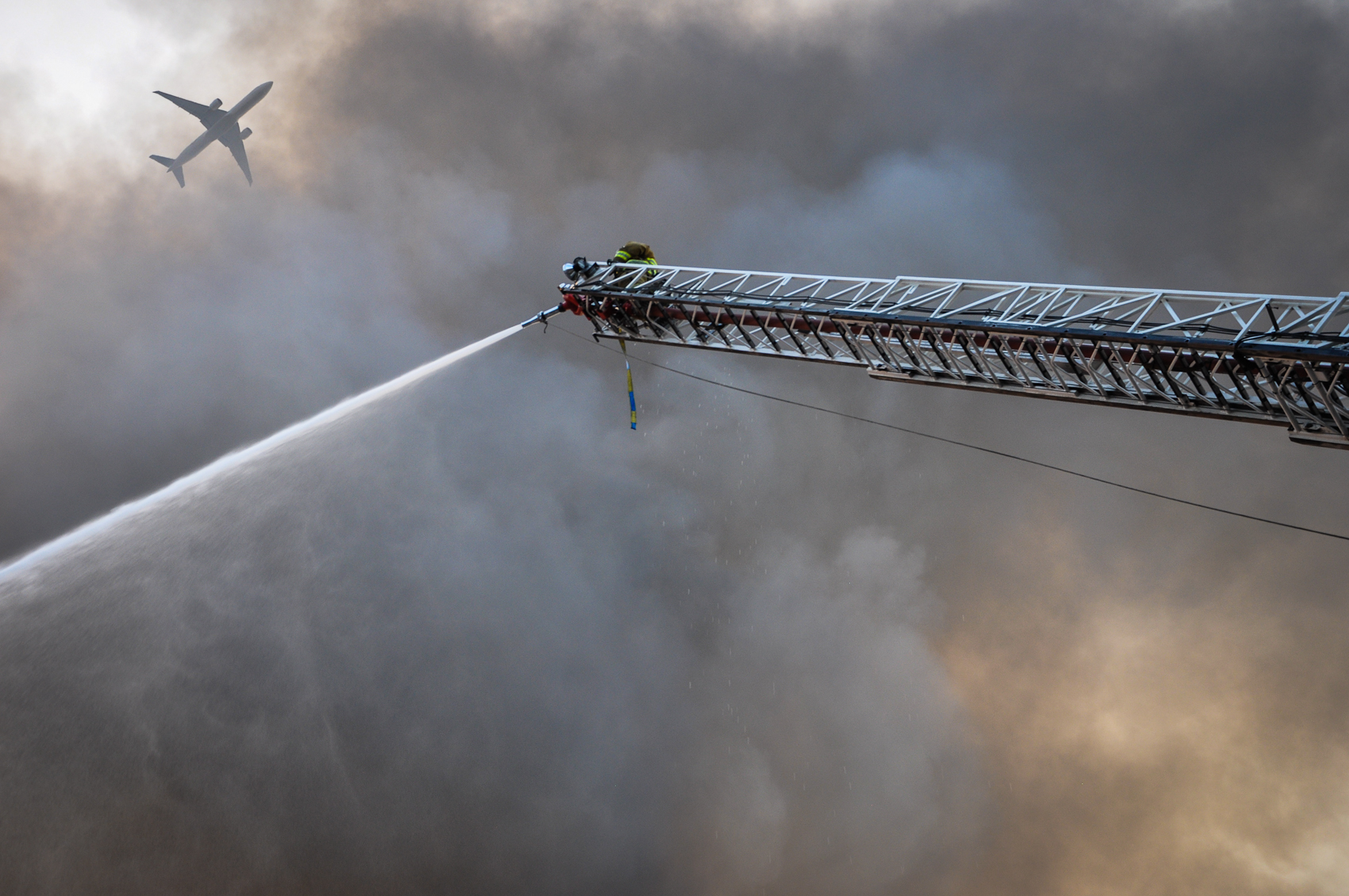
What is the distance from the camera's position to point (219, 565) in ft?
195

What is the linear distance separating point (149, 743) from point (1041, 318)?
51.0 metres

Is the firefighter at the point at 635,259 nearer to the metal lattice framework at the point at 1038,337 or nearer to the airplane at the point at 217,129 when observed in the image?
the metal lattice framework at the point at 1038,337

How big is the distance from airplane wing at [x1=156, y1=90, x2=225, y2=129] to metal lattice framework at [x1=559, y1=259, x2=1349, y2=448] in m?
55.7

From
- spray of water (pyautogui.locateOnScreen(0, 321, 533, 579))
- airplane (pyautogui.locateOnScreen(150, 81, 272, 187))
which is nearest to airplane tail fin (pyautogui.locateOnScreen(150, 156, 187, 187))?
airplane (pyautogui.locateOnScreen(150, 81, 272, 187))

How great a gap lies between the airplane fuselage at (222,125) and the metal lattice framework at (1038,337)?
175 ft

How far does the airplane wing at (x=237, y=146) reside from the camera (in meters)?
76.6

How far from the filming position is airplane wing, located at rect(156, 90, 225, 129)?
75.0 metres

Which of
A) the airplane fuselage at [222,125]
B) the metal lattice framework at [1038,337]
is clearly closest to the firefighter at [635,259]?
the metal lattice framework at [1038,337]

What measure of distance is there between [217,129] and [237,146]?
224 centimetres

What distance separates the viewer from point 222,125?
7500cm

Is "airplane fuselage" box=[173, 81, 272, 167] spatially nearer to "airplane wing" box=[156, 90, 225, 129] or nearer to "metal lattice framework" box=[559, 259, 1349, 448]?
"airplane wing" box=[156, 90, 225, 129]

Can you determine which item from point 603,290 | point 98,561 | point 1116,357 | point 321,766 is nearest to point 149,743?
point 321,766

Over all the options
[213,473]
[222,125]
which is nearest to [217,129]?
[222,125]

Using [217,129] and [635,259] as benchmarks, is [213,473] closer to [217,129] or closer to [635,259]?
[635,259]
